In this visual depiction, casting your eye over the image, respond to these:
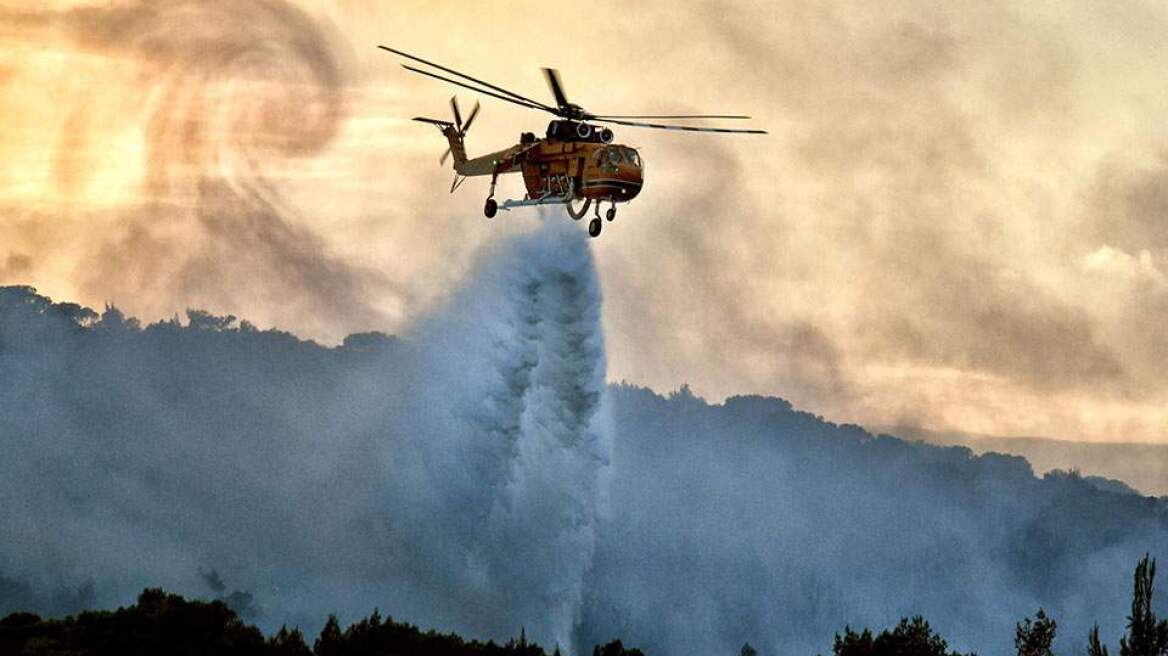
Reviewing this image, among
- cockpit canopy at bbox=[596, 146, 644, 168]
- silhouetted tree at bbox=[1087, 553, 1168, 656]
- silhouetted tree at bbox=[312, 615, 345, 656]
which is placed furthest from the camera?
cockpit canopy at bbox=[596, 146, 644, 168]

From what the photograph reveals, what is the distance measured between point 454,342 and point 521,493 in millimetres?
13054

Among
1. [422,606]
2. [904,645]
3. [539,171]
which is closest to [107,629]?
[539,171]

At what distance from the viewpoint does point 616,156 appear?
7519 centimetres

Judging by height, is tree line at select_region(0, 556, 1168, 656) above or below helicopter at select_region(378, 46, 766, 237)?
below

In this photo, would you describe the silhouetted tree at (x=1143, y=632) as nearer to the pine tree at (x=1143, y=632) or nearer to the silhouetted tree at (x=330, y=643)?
the pine tree at (x=1143, y=632)

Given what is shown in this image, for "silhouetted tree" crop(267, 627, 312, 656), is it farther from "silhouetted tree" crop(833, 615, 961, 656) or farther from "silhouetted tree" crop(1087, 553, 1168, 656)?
"silhouetted tree" crop(1087, 553, 1168, 656)

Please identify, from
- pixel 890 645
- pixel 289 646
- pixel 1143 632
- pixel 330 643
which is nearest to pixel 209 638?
pixel 289 646

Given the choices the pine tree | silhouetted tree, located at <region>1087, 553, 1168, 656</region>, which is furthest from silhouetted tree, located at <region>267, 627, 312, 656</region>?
the pine tree

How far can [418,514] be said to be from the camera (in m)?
183

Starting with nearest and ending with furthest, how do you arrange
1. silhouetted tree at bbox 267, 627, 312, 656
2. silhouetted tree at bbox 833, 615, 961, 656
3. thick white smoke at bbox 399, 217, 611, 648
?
silhouetted tree at bbox 267, 627, 312, 656 → silhouetted tree at bbox 833, 615, 961, 656 → thick white smoke at bbox 399, 217, 611, 648

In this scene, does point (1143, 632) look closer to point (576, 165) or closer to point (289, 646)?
point (576, 165)

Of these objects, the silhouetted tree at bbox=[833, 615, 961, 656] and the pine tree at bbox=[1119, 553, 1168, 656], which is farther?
the silhouetted tree at bbox=[833, 615, 961, 656]

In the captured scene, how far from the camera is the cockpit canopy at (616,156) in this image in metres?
75.1

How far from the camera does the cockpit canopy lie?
75.1 meters
